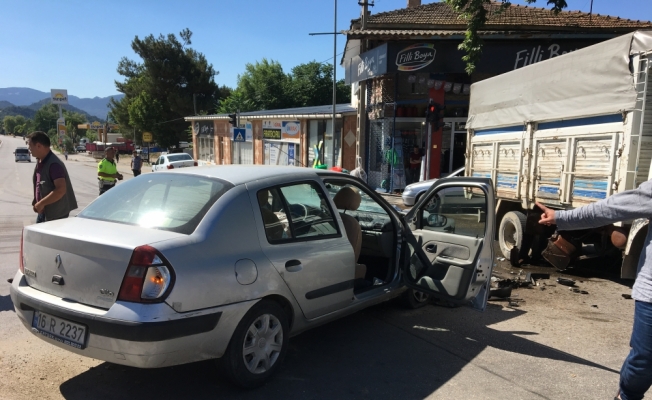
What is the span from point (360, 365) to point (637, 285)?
2031 millimetres

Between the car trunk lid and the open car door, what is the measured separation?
2.45 m

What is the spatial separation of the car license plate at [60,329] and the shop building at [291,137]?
1403 centimetres

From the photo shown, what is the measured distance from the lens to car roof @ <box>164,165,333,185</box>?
3.51 m

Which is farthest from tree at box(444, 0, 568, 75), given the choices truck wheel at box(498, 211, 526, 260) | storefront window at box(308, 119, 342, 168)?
storefront window at box(308, 119, 342, 168)

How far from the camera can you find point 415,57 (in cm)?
1608

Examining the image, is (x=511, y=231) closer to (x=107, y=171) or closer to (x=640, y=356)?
(x=640, y=356)

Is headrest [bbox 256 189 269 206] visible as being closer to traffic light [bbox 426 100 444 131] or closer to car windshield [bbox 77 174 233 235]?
car windshield [bbox 77 174 233 235]

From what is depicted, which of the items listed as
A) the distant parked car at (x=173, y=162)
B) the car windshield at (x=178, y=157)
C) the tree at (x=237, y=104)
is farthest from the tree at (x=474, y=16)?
the tree at (x=237, y=104)

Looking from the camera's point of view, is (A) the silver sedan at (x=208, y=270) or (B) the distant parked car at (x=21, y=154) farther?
(B) the distant parked car at (x=21, y=154)

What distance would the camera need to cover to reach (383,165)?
59.5ft

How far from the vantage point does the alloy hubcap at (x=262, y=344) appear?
10.6 feet

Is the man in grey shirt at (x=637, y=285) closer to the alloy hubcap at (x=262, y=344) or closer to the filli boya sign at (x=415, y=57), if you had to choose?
the alloy hubcap at (x=262, y=344)

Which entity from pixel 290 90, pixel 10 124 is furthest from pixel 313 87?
pixel 10 124

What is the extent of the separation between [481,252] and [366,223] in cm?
126
